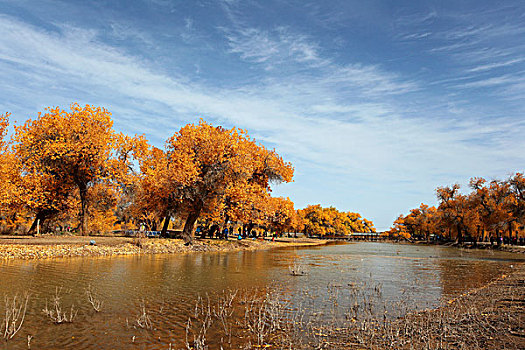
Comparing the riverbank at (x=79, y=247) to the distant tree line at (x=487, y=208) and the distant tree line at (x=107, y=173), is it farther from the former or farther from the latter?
the distant tree line at (x=487, y=208)

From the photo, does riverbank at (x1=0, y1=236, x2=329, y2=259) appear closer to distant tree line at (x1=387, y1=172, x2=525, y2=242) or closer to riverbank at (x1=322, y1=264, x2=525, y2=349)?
riverbank at (x1=322, y1=264, x2=525, y2=349)

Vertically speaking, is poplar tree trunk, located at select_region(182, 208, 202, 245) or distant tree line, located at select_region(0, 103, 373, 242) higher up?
distant tree line, located at select_region(0, 103, 373, 242)

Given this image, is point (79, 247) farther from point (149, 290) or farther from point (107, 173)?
point (149, 290)

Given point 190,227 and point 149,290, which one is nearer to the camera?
point 149,290

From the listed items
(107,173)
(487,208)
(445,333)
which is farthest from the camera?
(487,208)

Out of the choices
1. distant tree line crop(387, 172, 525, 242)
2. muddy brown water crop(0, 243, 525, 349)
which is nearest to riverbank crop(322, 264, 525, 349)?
muddy brown water crop(0, 243, 525, 349)

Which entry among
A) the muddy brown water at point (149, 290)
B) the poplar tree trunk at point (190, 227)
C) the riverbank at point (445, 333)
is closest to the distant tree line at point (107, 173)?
the poplar tree trunk at point (190, 227)

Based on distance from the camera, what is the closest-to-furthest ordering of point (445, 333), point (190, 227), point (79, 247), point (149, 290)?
point (445, 333), point (149, 290), point (79, 247), point (190, 227)

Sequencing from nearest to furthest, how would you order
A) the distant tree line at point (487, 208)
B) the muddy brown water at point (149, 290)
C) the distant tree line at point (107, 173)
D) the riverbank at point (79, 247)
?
the muddy brown water at point (149, 290) < the riverbank at point (79, 247) < the distant tree line at point (107, 173) < the distant tree line at point (487, 208)

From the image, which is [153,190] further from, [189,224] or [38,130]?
[38,130]

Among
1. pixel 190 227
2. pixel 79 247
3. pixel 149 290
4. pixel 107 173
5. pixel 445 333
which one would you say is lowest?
pixel 149 290

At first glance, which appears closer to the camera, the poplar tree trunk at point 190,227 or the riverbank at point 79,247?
the riverbank at point 79,247

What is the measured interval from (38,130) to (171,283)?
28.1 m

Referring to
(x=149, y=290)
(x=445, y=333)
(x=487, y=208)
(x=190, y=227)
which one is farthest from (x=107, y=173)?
(x=487, y=208)
